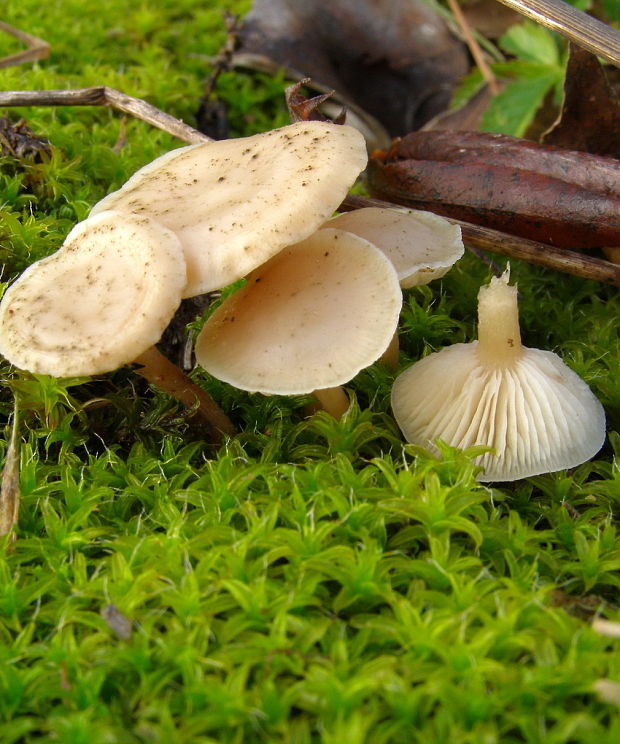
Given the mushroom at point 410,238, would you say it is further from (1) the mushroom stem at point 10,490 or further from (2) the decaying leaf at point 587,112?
(1) the mushroom stem at point 10,490

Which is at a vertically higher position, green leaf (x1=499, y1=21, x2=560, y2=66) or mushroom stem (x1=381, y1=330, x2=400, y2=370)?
green leaf (x1=499, y1=21, x2=560, y2=66)

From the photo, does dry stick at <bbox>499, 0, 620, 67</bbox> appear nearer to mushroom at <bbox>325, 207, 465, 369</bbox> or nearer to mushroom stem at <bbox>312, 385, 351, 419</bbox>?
mushroom at <bbox>325, 207, 465, 369</bbox>

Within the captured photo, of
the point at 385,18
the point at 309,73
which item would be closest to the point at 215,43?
the point at 309,73

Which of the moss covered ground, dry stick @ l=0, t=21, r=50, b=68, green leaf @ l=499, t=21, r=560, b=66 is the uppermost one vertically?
green leaf @ l=499, t=21, r=560, b=66

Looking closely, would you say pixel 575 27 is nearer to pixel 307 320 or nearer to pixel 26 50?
pixel 307 320

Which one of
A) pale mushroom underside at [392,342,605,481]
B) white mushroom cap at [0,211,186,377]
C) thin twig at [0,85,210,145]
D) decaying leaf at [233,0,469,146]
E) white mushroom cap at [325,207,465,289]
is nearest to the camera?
white mushroom cap at [0,211,186,377]

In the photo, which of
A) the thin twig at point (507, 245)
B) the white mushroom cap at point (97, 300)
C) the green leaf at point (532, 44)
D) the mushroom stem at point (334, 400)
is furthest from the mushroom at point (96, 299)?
the green leaf at point (532, 44)

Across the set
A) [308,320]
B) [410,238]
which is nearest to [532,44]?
[410,238]

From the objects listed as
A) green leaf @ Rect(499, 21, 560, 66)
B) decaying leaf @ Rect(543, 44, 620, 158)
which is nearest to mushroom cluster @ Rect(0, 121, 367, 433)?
decaying leaf @ Rect(543, 44, 620, 158)

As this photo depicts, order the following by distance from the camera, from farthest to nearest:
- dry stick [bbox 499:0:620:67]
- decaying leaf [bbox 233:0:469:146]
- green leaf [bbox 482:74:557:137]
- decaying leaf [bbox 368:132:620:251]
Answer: decaying leaf [bbox 233:0:469:146] → green leaf [bbox 482:74:557:137] → decaying leaf [bbox 368:132:620:251] → dry stick [bbox 499:0:620:67]
